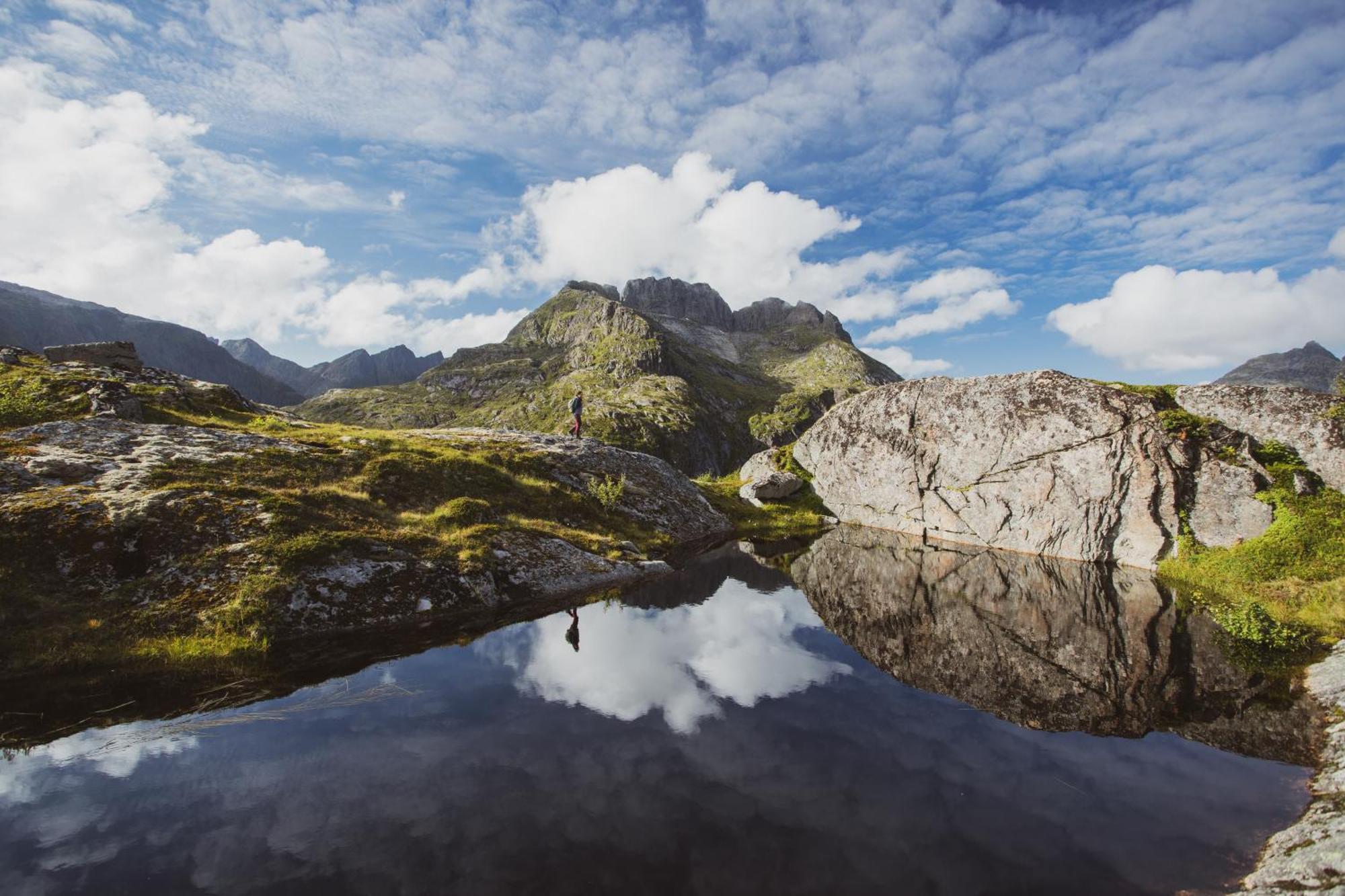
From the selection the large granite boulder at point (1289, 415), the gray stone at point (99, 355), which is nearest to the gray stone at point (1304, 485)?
the large granite boulder at point (1289, 415)

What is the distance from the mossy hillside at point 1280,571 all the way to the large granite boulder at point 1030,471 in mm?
1074

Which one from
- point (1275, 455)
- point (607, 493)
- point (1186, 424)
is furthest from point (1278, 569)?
point (607, 493)

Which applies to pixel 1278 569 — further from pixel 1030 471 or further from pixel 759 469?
pixel 759 469

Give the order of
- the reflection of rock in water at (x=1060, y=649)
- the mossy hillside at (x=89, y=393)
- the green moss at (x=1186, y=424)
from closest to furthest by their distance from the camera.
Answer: the reflection of rock in water at (x=1060, y=649)
the mossy hillside at (x=89, y=393)
the green moss at (x=1186, y=424)

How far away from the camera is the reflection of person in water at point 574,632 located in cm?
1823

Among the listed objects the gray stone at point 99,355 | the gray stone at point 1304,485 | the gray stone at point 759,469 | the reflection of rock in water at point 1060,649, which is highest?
the gray stone at point 99,355

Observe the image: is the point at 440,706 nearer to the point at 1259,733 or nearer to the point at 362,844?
the point at 362,844

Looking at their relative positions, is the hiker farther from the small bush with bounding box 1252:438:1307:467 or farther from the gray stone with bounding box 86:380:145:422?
the small bush with bounding box 1252:438:1307:467

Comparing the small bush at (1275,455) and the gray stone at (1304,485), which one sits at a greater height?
the small bush at (1275,455)

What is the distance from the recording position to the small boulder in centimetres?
5122

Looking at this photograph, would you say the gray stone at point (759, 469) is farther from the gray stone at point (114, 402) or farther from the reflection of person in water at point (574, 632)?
the gray stone at point (114, 402)

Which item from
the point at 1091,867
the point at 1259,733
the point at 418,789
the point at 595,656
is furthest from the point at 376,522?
the point at 1259,733

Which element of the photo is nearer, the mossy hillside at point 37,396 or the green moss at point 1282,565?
the green moss at point 1282,565

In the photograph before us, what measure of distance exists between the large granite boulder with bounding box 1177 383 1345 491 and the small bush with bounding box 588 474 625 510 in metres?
34.2
